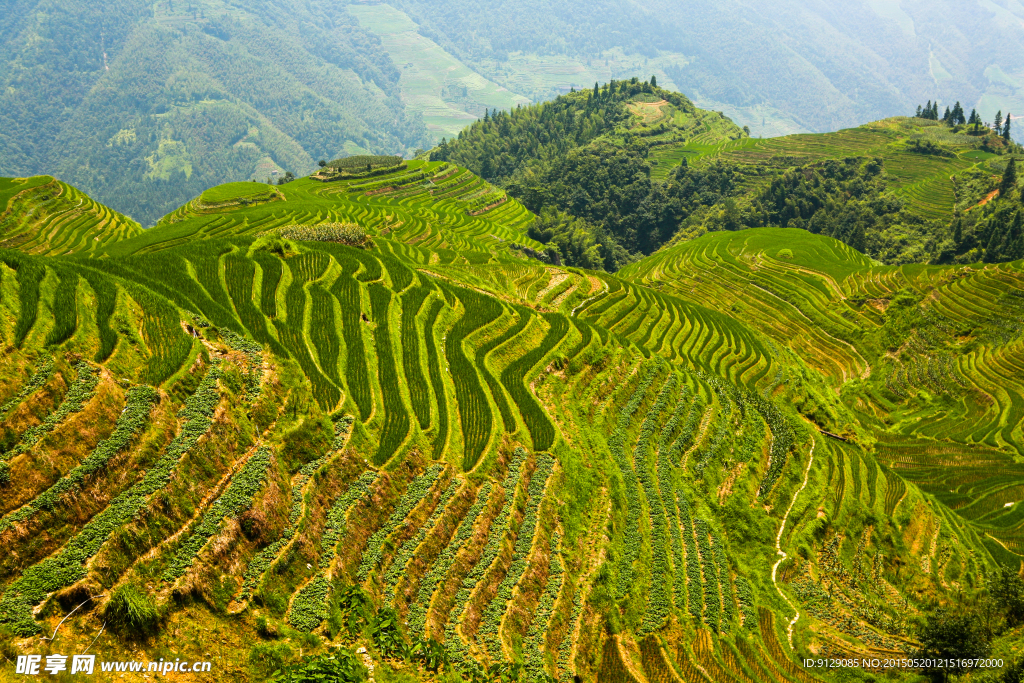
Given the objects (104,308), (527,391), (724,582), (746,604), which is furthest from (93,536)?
(746,604)

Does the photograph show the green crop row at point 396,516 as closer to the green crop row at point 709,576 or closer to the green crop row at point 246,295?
the green crop row at point 246,295

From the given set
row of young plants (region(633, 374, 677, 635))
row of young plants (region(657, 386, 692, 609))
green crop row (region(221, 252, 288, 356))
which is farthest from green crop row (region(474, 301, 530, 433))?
green crop row (region(221, 252, 288, 356))

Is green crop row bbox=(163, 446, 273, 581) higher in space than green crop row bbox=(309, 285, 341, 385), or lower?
lower

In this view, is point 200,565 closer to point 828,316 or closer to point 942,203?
point 828,316

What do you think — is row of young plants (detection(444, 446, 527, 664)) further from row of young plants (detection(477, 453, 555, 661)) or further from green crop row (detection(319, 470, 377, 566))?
green crop row (detection(319, 470, 377, 566))

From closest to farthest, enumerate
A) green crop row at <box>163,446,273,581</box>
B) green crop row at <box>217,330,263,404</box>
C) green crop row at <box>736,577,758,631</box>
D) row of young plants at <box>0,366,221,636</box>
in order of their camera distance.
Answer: row of young plants at <box>0,366,221,636</box> < green crop row at <box>163,446,273,581</box> < green crop row at <box>217,330,263,404</box> < green crop row at <box>736,577,758,631</box>

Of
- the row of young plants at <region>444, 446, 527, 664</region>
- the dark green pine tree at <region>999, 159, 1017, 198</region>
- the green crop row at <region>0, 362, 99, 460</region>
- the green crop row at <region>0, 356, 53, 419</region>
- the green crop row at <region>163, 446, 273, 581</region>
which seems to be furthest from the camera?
the dark green pine tree at <region>999, 159, 1017, 198</region>
